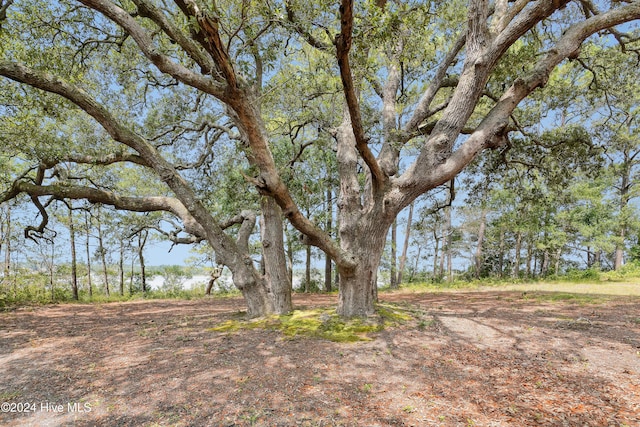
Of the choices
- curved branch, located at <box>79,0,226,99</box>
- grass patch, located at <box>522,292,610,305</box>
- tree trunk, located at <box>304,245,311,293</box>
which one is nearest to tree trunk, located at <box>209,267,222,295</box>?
tree trunk, located at <box>304,245,311,293</box>

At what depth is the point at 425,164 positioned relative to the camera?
460 centimetres

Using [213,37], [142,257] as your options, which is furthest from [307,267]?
[213,37]

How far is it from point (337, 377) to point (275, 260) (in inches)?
128

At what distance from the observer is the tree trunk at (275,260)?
5.98 metres

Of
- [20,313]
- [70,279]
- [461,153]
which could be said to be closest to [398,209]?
[461,153]

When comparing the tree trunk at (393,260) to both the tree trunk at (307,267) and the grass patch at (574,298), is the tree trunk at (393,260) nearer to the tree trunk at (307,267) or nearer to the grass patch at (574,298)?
the tree trunk at (307,267)

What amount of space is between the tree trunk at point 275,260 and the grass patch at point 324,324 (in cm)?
31

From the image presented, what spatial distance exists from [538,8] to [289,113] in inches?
198

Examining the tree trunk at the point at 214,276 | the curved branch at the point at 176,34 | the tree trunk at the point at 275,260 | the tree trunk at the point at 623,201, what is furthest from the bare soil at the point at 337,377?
the tree trunk at the point at 623,201

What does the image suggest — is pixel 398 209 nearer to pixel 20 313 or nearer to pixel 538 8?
pixel 538 8

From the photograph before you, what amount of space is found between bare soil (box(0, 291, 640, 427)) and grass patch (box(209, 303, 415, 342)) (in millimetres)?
244

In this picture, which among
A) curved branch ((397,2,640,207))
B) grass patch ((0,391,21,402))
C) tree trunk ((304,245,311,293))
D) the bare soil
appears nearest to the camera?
the bare soil

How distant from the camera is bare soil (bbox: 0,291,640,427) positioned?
240 cm

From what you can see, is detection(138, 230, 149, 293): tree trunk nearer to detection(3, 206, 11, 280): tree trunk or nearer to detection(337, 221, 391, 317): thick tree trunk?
detection(3, 206, 11, 280): tree trunk
